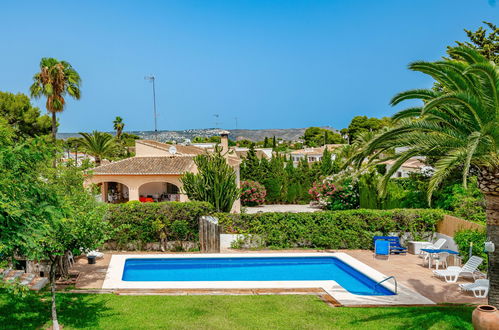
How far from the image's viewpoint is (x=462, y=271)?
559 inches

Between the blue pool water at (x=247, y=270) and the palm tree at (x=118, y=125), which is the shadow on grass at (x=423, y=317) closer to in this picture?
the blue pool water at (x=247, y=270)

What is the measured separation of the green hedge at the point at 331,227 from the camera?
19578mm

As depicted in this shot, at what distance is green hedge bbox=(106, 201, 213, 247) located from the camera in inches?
753

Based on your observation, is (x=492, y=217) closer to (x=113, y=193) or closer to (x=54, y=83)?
(x=113, y=193)

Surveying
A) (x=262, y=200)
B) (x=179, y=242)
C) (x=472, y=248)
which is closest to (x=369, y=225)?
(x=472, y=248)

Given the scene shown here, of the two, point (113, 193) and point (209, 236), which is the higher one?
point (113, 193)

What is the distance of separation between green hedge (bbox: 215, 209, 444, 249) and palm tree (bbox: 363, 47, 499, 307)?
9387 mm

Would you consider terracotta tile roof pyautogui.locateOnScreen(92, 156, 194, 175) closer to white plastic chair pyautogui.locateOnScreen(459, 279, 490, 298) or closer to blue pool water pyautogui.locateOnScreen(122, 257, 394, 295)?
blue pool water pyautogui.locateOnScreen(122, 257, 394, 295)

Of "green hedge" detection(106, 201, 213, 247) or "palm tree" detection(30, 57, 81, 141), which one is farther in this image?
"palm tree" detection(30, 57, 81, 141)

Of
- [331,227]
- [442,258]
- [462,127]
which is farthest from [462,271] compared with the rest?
[462,127]

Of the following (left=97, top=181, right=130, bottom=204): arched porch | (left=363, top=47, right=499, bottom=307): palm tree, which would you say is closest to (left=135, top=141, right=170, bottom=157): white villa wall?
(left=97, top=181, right=130, bottom=204): arched porch

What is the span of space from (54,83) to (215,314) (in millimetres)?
26935

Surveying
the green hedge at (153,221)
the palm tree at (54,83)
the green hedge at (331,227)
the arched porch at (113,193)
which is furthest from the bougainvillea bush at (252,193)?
the green hedge at (153,221)

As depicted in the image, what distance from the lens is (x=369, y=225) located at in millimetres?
19625
